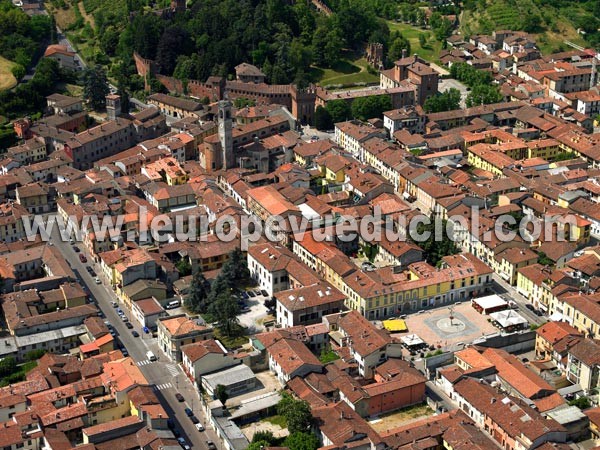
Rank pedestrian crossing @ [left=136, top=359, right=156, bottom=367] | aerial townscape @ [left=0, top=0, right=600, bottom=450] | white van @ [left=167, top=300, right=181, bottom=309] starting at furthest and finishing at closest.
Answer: white van @ [left=167, top=300, right=181, bottom=309]
pedestrian crossing @ [left=136, top=359, right=156, bottom=367]
aerial townscape @ [left=0, top=0, right=600, bottom=450]

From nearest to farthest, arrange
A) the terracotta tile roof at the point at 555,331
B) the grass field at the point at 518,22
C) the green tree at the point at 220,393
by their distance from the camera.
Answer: the green tree at the point at 220,393 < the terracotta tile roof at the point at 555,331 < the grass field at the point at 518,22

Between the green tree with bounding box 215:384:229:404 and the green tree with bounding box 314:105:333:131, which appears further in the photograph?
the green tree with bounding box 314:105:333:131

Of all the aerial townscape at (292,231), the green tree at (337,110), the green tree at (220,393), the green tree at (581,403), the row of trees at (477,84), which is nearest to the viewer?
the aerial townscape at (292,231)

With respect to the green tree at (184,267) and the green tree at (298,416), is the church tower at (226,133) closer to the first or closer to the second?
the green tree at (184,267)

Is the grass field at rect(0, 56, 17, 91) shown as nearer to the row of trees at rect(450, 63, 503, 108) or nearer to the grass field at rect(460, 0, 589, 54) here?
the row of trees at rect(450, 63, 503, 108)

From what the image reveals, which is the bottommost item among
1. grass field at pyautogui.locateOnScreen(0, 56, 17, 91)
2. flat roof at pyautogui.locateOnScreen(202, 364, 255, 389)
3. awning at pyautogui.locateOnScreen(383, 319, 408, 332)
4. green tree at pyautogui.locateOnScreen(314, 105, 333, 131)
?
awning at pyautogui.locateOnScreen(383, 319, 408, 332)

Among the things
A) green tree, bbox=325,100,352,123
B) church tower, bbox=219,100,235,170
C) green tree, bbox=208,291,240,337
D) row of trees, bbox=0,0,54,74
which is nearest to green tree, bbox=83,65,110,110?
row of trees, bbox=0,0,54,74

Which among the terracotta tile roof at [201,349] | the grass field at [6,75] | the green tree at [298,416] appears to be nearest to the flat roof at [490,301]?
the green tree at [298,416]
